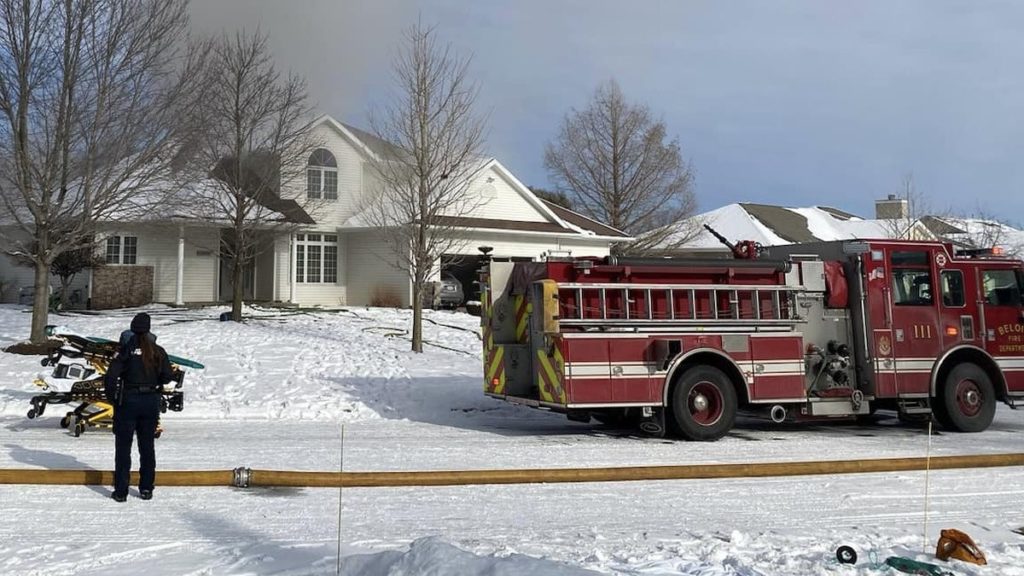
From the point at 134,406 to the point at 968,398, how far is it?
10.9m

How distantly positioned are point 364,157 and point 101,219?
1294 centimetres

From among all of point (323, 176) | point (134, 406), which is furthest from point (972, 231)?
point (134, 406)

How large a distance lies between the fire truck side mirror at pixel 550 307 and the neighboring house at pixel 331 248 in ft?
51.8

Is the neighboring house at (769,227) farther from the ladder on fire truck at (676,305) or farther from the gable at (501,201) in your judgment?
the ladder on fire truck at (676,305)

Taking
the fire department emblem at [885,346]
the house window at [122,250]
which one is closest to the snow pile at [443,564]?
the fire department emblem at [885,346]

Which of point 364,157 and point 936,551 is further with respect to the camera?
point 364,157

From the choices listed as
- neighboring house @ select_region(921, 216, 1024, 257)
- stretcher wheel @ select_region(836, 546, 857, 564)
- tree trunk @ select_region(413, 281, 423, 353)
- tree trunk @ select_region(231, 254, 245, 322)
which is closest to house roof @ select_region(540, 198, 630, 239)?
neighboring house @ select_region(921, 216, 1024, 257)

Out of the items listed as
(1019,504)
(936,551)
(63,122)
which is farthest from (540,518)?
(63,122)

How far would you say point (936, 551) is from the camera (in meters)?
5.57

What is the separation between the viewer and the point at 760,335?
11.1 meters

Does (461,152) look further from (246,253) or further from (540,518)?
(540,518)

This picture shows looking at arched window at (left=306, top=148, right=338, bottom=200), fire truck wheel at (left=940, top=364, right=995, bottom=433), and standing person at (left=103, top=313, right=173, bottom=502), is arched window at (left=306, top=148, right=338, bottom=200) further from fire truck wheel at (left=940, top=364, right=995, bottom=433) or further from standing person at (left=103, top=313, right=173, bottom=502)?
standing person at (left=103, top=313, right=173, bottom=502)

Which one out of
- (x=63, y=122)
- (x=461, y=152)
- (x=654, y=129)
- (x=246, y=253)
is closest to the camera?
(x=63, y=122)

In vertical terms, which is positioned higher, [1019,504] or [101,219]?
[101,219]
